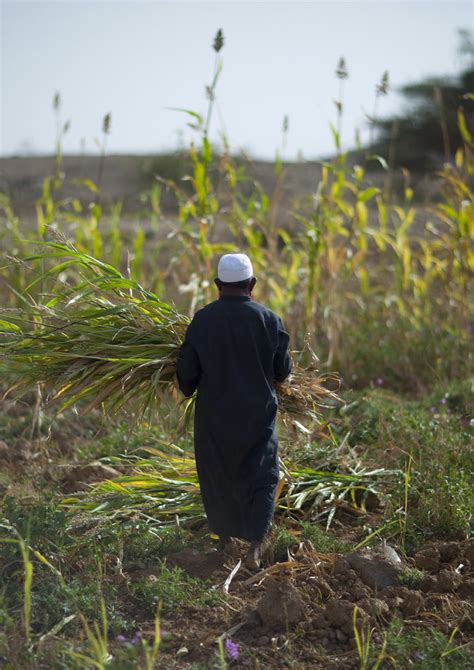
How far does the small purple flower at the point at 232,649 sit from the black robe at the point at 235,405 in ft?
2.32

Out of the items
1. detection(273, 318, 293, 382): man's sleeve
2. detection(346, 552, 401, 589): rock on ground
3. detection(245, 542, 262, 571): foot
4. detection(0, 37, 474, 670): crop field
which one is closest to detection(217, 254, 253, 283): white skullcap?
detection(273, 318, 293, 382): man's sleeve

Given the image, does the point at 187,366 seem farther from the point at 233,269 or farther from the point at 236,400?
the point at 233,269

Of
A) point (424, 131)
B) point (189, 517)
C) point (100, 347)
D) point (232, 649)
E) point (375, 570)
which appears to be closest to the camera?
point (232, 649)

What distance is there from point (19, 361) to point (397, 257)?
396 centimetres

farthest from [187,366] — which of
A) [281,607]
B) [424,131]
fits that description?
[424,131]

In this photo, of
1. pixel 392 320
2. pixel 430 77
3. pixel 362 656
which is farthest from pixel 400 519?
pixel 430 77

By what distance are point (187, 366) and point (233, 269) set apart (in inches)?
16.5

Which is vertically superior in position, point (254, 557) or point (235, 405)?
point (235, 405)

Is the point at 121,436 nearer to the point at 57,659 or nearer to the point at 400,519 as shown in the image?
the point at 400,519

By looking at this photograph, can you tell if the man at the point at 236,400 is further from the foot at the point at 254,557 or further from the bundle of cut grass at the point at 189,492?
the bundle of cut grass at the point at 189,492

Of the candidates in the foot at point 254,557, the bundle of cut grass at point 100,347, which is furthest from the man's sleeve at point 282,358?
the foot at point 254,557

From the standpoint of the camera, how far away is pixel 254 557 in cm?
346

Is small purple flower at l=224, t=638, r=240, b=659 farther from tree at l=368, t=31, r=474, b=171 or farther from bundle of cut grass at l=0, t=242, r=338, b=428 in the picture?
tree at l=368, t=31, r=474, b=171

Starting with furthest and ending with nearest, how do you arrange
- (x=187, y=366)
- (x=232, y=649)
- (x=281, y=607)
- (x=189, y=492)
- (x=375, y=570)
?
(x=189, y=492) → (x=187, y=366) → (x=375, y=570) → (x=281, y=607) → (x=232, y=649)
